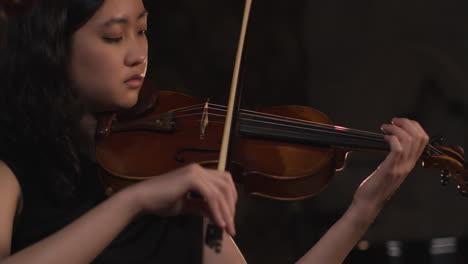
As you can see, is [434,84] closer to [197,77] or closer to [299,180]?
[197,77]

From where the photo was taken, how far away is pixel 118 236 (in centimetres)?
116

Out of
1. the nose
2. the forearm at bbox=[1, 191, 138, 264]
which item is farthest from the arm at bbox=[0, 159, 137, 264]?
the nose

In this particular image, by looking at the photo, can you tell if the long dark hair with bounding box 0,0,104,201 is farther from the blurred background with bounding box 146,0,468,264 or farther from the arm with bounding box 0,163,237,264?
the blurred background with bounding box 146,0,468,264

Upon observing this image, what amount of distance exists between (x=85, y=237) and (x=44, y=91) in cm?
39

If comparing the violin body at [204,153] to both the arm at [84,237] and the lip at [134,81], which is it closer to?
the lip at [134,81]

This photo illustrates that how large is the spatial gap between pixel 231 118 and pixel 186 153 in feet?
0.83

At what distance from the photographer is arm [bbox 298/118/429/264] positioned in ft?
3.73

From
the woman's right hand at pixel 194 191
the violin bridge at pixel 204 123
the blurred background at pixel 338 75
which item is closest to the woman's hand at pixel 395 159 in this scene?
the violin bridge at pixel 204 123

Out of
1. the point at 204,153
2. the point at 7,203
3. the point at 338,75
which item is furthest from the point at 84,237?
the point at 338,75

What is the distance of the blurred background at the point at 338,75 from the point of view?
2.09 metres

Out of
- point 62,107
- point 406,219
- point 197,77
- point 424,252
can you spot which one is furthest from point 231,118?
point 406,219

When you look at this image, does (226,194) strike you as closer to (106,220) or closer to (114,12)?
(106,220)

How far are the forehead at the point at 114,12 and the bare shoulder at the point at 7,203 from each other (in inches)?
12.4

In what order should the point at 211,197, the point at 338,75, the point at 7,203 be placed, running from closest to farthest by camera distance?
the point at 211,197 < the point at 7,203 < the point at 338,75
